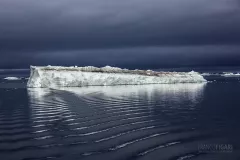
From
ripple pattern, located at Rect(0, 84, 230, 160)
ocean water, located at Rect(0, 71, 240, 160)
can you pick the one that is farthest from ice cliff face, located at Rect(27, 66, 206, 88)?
ripple pattern, located at Rect(0, 84, 230, 160)

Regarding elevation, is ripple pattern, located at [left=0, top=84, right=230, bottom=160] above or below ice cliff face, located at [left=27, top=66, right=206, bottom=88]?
below

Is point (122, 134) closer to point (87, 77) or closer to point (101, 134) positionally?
point (101, 134)

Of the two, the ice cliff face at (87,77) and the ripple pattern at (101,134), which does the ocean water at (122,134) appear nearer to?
the ripple pattern at (101,134)

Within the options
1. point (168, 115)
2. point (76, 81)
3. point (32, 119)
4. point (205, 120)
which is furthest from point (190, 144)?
point (76, 81)

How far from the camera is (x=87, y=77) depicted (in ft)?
156

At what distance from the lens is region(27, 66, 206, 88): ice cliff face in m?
46.3

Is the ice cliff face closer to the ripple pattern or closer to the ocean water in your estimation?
the ocean water

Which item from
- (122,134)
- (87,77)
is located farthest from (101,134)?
(87,77)

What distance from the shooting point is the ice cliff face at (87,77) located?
46.3m

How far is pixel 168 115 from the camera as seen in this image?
1784 cm

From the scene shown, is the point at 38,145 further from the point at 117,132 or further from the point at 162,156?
the point at 162,156

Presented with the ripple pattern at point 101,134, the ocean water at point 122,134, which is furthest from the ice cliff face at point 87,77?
the ripple pattern at point 101,134

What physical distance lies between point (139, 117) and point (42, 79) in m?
31.7

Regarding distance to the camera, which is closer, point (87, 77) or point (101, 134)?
point (101, 134)
